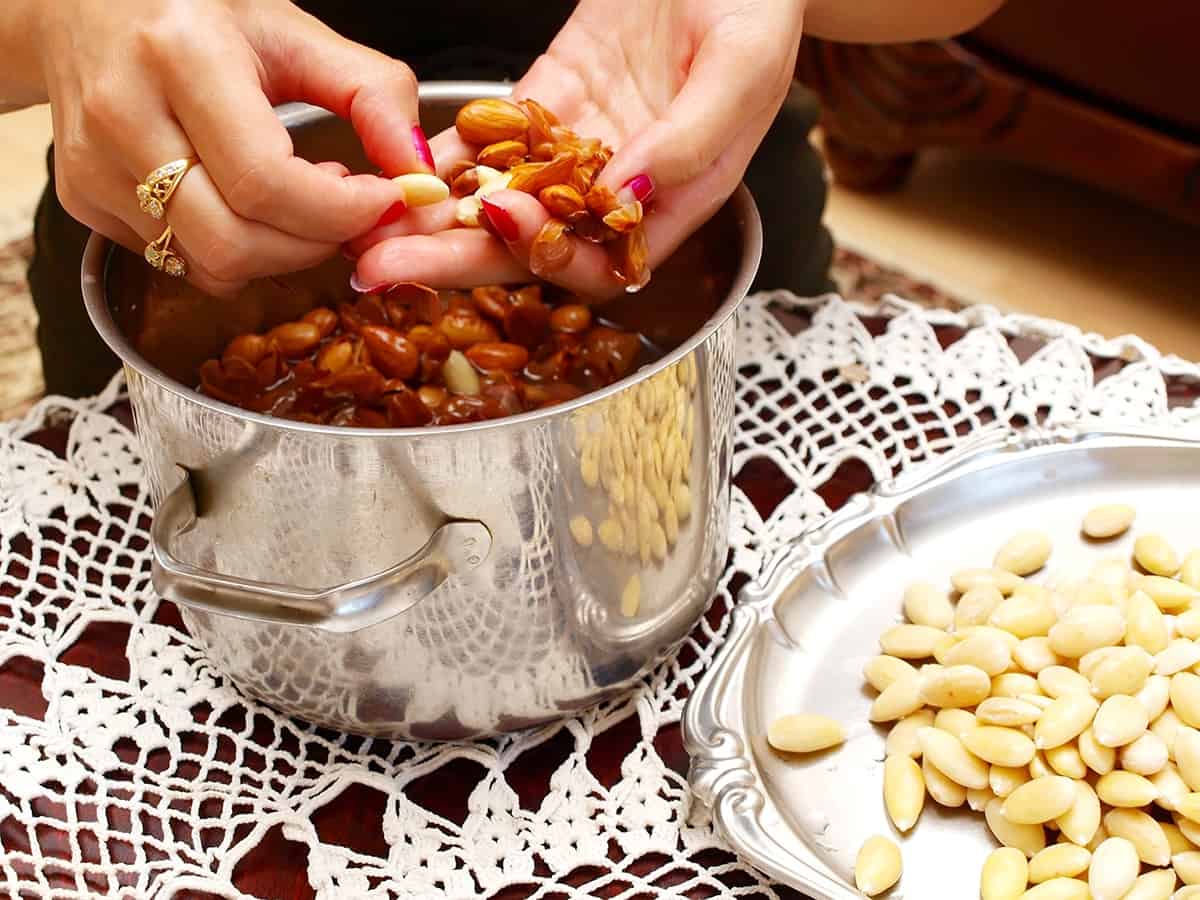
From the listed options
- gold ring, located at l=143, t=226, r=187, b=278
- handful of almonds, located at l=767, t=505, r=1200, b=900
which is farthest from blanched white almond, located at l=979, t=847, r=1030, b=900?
gold ring, located at l=143, t=226, r=187, b=278

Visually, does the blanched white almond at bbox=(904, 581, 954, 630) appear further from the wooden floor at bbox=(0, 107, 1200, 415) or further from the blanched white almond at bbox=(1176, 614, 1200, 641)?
the wooden floor at bbox=(0, 107, 1200, 415)

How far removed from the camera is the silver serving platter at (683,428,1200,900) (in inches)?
16.4

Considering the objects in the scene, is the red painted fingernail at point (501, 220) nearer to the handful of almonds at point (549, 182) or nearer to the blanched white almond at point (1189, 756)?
the handful of almonds at point (549, 182)

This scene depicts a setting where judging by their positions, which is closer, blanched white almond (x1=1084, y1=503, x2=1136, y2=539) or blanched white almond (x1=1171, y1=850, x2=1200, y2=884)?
blanched white almond (x1=1171, y1=850, x2=1200, y2=884)

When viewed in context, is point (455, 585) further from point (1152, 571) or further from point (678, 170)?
point (1152, 571)

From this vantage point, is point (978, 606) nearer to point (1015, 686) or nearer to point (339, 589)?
point (1015, 686)

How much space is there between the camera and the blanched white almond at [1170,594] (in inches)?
18.6

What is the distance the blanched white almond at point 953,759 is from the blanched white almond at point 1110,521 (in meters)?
0.14

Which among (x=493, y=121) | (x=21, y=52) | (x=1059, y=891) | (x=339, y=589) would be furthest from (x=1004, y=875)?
(x=21, y=52)

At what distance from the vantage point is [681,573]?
46 centimetres

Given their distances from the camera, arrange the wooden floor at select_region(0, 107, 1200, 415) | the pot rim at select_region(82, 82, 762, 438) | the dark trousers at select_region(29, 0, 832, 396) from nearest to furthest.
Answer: the pot rim at select_region(82, 82, 762, 438)
the dark trousers at select_region(29, 0, 832, 396)
the wooden floor at select_region(0, 107, 1200, 415)

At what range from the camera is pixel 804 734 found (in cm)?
44

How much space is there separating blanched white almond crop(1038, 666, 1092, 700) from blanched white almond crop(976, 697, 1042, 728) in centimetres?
1

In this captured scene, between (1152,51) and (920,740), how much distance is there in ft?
3.20
